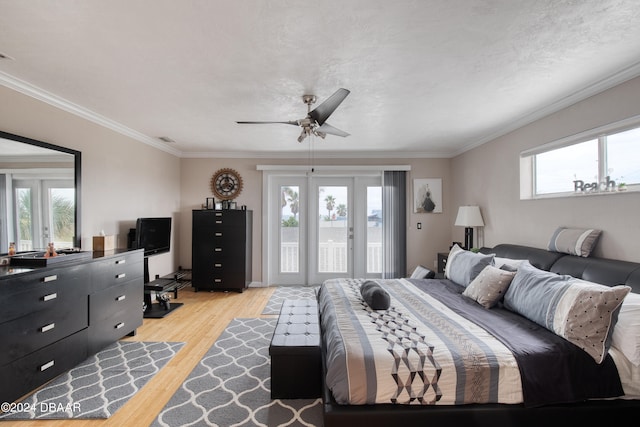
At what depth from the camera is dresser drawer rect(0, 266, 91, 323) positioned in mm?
1923

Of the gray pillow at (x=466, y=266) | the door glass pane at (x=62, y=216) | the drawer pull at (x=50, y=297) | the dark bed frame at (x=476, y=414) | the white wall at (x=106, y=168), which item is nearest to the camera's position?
the dark bed frame at (x=476, y=414)

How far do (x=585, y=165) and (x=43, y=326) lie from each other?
4.82 meters

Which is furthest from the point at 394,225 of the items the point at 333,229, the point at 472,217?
the point at 472,217

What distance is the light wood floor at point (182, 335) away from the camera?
6.31ft

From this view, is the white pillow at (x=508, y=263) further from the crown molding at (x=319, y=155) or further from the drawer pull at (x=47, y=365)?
the drawer pull at (x=47, y=365)

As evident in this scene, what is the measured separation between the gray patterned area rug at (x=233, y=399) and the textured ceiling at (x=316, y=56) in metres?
2.52

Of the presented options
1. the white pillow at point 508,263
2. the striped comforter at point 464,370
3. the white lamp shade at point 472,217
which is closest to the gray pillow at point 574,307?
the striped comforter at point 464,370

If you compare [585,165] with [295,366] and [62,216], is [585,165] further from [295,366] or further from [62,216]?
[62,216]

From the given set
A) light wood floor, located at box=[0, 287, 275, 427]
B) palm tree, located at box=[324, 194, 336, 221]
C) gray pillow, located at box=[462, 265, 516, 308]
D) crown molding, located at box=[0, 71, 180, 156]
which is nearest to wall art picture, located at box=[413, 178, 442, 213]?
palm tree, located at box=[324, 194, 336, 221]

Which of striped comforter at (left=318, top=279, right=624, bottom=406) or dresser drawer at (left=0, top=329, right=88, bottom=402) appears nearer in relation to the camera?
striped comforter at (left=318, top=279, right=624, bottom=406)

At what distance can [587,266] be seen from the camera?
2.34 meters

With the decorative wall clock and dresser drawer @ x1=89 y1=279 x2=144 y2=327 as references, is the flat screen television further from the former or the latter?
the decorative wall clock

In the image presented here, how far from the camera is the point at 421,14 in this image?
1.63 metres

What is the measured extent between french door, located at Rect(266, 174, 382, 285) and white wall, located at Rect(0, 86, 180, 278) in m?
1.84
